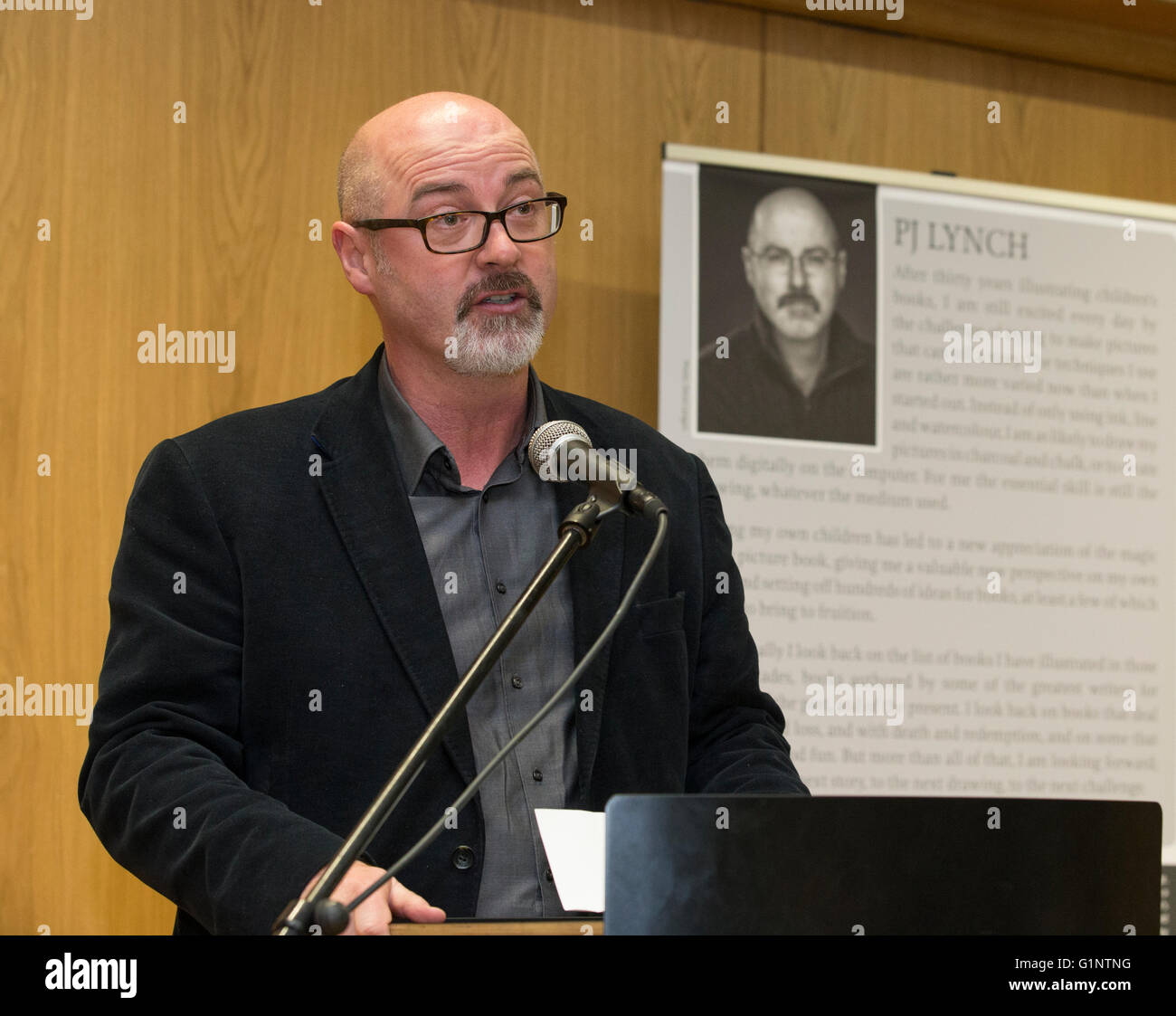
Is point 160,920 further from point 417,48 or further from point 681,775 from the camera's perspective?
point 417,48

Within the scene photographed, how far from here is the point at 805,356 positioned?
3115 millimetres

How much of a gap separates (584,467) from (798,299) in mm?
1820

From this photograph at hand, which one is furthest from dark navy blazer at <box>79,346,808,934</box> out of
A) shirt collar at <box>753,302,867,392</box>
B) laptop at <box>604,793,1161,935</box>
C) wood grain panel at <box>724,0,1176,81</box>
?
wood grain panel at <box>724,0,1176,81</box>

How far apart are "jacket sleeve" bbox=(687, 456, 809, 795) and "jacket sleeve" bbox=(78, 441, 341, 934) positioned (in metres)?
0.67

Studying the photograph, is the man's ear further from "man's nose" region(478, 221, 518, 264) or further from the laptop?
the laptop

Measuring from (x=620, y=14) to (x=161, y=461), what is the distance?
1940 millimetres

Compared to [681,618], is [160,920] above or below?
below

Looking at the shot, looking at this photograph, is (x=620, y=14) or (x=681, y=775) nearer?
(x=681, y=775)

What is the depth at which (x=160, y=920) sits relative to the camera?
286 cm

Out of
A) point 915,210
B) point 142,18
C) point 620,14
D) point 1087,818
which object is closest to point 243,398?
point 142,18

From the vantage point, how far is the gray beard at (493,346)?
1983mm

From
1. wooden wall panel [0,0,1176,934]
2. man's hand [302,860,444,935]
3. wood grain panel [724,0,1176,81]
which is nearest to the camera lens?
man's hand [302,860,444,935]

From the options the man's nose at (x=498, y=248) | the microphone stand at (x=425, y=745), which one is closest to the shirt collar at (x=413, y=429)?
the man's nose at (x=498, y=248)

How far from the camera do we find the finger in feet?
3.94
